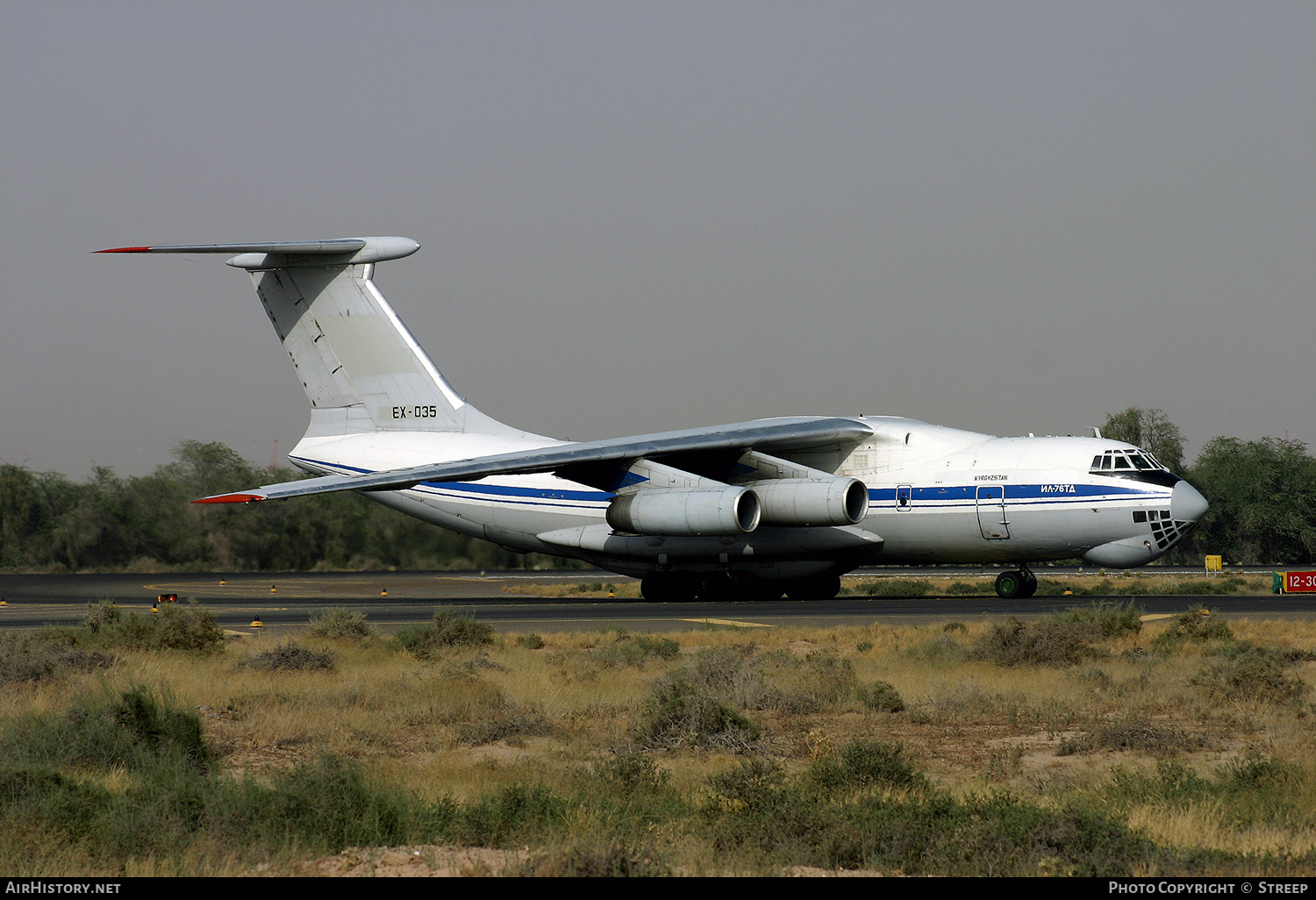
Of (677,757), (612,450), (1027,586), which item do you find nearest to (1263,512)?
(1027,586)

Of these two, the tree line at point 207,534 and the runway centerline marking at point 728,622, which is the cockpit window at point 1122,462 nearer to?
the runway centerline marking at point 728,622

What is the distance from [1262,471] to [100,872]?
5360 cm

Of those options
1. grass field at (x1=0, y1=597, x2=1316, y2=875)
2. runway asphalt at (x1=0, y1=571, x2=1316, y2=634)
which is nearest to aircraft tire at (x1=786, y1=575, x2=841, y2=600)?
runway asphalt at (x1=0, y1=571, x2=1316, y2=634)

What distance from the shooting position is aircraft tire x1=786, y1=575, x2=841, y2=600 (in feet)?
78.2

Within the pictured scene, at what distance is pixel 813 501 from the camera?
21438mm

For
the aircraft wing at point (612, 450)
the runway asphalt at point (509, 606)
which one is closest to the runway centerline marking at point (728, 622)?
the runway asphalt at point (509, 606)

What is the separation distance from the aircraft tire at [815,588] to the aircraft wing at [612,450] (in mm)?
2578

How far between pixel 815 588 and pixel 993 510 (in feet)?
13.5

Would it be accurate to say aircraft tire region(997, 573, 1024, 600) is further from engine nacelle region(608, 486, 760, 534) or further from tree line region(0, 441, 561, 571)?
tree line region(0, 441, 561, 571)

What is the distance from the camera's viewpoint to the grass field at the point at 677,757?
5492 mm

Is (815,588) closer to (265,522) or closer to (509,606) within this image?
(509,606)

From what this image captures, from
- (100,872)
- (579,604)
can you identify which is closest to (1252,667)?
(100,872)

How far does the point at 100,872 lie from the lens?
17.1 ft

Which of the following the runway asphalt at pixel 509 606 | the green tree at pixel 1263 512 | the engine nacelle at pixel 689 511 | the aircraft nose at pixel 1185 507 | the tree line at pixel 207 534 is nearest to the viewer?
the runway asphalt at pixel 509 606
